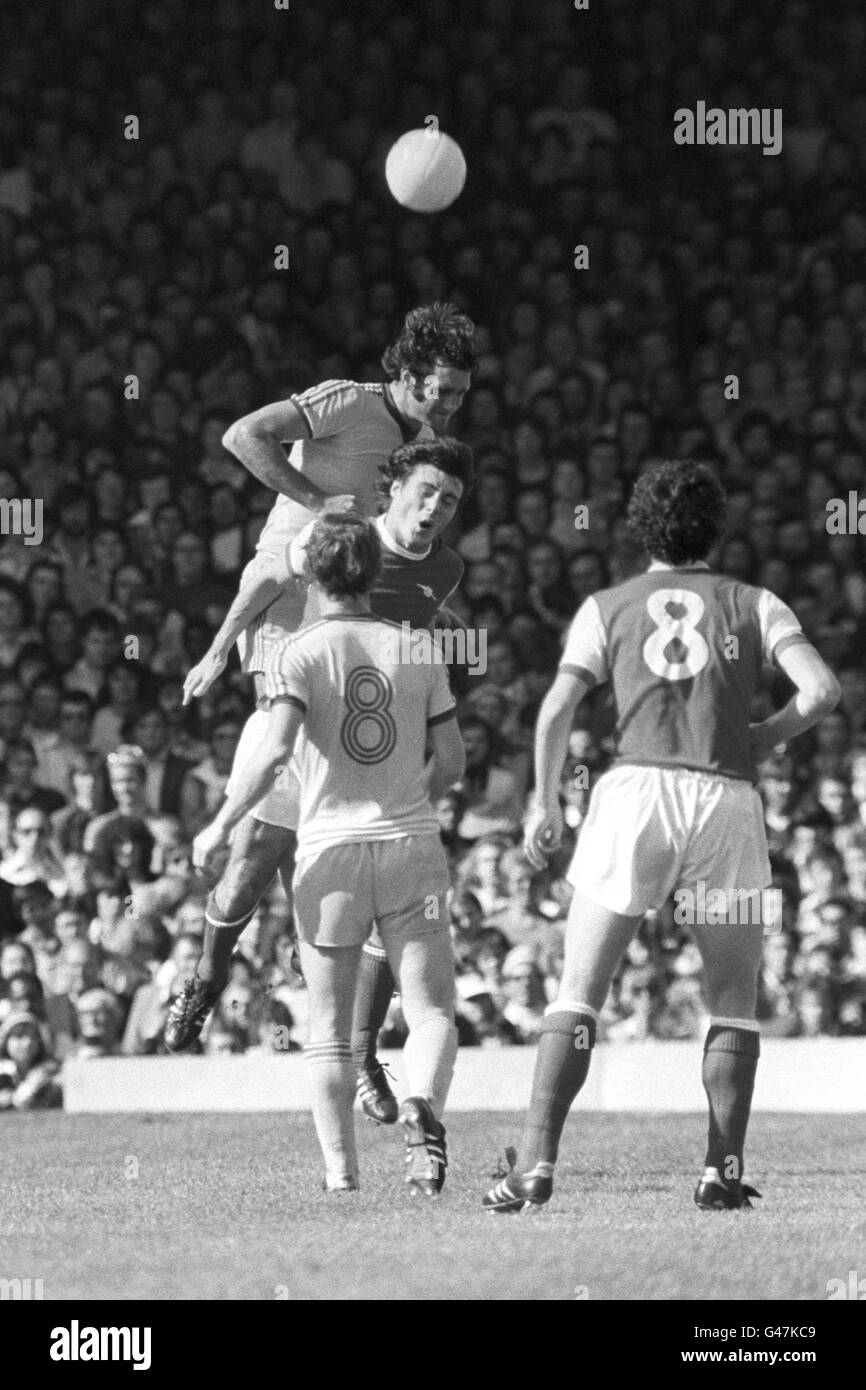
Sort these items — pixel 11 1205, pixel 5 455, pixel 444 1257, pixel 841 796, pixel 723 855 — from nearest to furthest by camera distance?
1. pixel 444 1257
2. pixel 723 855
3. pixel 11 1205
4. pixel 841 796
5. pixel 5 455

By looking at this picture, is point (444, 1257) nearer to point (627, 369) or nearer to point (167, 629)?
point (167, 629)

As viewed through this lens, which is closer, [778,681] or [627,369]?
[778,681]

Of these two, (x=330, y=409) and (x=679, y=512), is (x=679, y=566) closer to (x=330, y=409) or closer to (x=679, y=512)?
(x=679, y=512)

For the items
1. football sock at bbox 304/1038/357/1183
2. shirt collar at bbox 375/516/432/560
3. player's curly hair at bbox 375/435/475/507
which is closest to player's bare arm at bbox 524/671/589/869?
football sock at bbox 304/1038/357/1183

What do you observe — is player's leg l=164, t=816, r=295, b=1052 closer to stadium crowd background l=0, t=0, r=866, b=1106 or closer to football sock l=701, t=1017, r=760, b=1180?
football sock l=701, t=1017, r=760, b=1180

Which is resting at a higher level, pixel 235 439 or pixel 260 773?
pixel 235 439

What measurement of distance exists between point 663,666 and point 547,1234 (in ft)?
4.60

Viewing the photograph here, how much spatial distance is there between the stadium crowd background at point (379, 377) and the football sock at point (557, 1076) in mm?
4072

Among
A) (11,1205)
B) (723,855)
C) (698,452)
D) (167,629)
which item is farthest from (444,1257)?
(698,452)

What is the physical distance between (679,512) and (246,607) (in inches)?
76.6

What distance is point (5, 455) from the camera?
13.3 m

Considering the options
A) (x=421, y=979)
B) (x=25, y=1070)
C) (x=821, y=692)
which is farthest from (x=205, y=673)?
(x=25, y=1070)

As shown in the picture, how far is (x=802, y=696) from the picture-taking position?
19.0 feet

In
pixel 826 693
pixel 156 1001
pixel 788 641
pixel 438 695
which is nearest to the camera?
pixel 826 693
